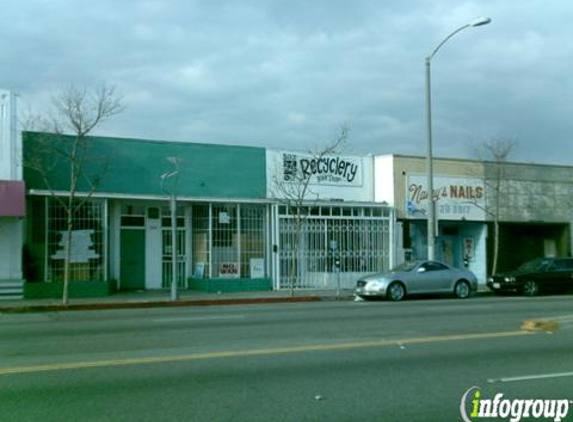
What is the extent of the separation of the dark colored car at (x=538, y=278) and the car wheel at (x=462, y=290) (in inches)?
95.4

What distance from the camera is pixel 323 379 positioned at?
9.09 meters

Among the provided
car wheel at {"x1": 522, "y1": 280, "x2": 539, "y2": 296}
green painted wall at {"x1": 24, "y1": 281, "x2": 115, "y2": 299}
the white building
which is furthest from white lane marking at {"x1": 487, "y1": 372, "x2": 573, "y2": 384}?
car wheel at {"x1": 522, "y1": 280, "x2": 539, "y2": 296}

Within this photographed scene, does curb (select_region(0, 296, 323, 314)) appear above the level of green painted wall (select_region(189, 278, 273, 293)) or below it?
below

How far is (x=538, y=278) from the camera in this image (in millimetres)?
26016

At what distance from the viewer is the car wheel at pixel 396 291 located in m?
22.5

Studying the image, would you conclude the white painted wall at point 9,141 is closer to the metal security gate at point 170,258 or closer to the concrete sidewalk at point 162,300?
the concrete sidewalk at point 162,300

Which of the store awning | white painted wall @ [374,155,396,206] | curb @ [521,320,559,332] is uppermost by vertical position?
white painted wall @ [374,155,396,206]

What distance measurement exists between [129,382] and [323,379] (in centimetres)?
239

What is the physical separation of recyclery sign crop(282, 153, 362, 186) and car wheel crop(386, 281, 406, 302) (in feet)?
19.6

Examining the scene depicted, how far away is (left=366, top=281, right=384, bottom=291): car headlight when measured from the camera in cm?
2242

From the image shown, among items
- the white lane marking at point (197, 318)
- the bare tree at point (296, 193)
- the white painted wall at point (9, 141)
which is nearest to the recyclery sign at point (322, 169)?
the bare tree at point (296, 193)
